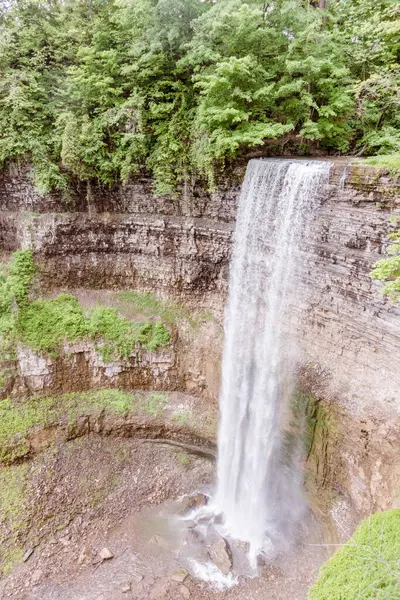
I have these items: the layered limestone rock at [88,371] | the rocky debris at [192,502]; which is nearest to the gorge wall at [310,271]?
the layered limestone rock at [88,371]

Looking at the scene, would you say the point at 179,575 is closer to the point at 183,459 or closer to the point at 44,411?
the point at 183,459

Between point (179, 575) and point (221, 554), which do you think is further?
point (221, 554)

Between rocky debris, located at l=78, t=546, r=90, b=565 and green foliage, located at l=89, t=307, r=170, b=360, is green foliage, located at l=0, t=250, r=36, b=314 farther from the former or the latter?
rocky debris, located at l=78, t=546, r=90, b=565

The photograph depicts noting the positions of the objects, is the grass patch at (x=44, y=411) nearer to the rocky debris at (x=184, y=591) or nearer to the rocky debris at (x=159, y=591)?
the rocky debris at (x=159, y=591)

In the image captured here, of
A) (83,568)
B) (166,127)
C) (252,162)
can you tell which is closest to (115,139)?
(166,127)

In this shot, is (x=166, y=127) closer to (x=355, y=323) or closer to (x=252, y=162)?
(x=252, y=162)

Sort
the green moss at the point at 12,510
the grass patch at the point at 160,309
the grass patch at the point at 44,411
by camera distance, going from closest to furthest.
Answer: the green moss at the point at 12,510
the grass patch at the point at 44,411
the grass patch at the point at 160,309

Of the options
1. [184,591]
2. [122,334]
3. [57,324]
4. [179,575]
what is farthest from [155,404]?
[184,591]
